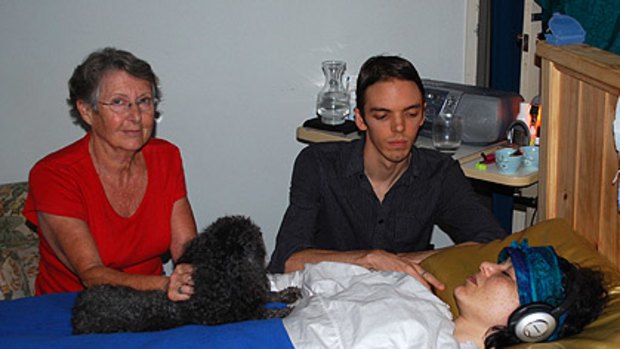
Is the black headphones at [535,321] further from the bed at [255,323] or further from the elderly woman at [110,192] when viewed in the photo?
the elderly woman at [110,192]

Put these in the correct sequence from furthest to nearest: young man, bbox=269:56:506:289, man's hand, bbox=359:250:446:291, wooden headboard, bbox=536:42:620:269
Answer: young man, bbox=269:56:506:289 < man's hand, bbox=359:250:446:291 < wooden headboard, bbox=536:42:620:269

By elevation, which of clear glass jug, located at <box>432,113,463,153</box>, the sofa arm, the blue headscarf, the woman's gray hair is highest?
the woman's gray hair

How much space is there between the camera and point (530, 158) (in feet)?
8.83

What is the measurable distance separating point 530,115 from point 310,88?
3.17 feet

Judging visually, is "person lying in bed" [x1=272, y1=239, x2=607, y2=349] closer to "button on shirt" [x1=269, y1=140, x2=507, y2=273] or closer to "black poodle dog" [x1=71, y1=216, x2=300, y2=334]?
"black poodle dog" [x1=71, y1=216, x2=300, y2=334]

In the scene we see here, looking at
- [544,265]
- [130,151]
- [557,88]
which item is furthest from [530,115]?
[130,151]

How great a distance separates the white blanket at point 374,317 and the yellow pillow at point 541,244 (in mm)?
182

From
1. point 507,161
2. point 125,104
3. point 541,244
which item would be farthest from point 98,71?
point 507,161

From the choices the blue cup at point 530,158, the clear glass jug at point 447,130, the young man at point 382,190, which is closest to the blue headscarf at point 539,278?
the young man at point 382,190

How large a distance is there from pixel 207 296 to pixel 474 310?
618 millimetres

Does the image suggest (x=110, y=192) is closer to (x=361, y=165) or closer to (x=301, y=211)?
(x=301, y=211)

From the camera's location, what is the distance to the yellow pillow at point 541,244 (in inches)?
68.9

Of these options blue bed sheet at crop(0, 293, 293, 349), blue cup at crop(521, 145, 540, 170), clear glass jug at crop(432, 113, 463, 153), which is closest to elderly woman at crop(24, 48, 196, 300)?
blue bed sheet at crop(0, 293, 293, 349)

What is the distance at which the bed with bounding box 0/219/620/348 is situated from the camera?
5.35 feet
